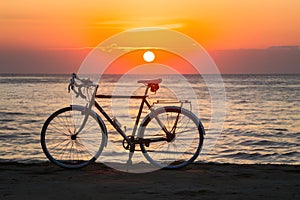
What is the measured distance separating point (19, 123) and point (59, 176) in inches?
587

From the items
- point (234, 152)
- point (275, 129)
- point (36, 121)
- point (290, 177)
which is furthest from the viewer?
point (36, 121)

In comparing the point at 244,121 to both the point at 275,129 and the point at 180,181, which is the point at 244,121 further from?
the point at 180,181

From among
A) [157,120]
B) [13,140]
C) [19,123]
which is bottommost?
[157,120]

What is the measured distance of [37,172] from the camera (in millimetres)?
7164

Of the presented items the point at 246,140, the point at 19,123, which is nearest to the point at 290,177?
the point at 246,140

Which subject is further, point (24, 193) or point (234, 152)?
point (234, 152)

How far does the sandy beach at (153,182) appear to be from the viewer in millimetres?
5844

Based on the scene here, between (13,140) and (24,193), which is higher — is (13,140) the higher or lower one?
the higher one

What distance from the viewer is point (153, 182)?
21.3ft

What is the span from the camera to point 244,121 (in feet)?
75.5

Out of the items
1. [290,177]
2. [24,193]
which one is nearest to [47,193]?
[24,193]

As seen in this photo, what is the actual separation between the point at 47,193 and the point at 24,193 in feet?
0.87

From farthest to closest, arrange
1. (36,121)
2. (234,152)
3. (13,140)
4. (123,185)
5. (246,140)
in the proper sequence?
(36,121) → (246,140) → (13,140) → (234,152) → (123,185)

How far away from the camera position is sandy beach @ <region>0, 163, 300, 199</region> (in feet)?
19.2
